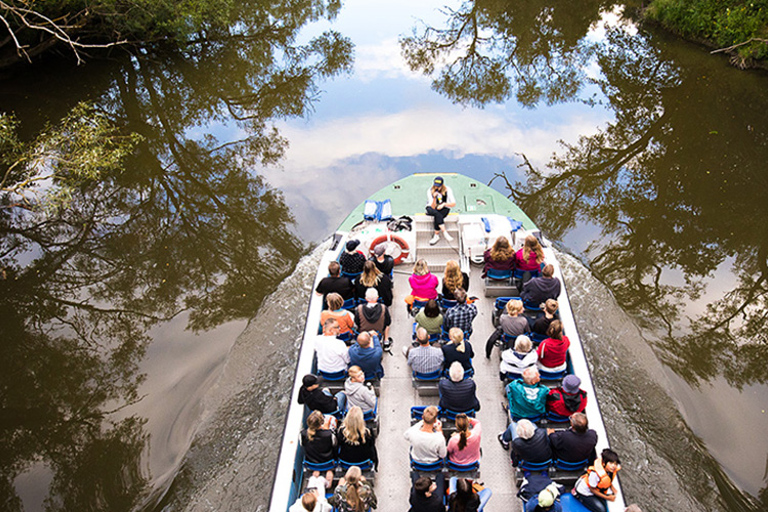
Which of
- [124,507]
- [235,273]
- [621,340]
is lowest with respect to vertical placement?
[124,507]

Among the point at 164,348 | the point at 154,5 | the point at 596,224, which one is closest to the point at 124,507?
the point at 164,348

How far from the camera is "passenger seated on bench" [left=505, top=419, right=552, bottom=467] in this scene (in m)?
4.96

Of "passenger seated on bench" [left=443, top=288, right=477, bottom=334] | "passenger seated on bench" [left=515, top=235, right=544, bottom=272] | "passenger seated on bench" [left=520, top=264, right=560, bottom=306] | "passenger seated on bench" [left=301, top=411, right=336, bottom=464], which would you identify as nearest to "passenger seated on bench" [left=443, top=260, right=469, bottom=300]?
"passenger seated on bench" [left=443, top=288, right=477, bottom=334]

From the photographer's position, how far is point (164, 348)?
9180 millimetres

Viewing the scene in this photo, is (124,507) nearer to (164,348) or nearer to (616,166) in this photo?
(164,348)

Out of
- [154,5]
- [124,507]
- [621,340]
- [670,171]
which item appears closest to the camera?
[124,507]

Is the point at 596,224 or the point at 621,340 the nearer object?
the point at 621,340

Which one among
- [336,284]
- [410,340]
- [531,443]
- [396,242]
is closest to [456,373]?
[531,443]

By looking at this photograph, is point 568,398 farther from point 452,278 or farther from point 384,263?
point 384,263

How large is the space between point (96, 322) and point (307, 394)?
6167 millimetres

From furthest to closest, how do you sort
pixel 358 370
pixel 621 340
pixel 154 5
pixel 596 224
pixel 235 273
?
pixel 154 5
pixel 596 224
pixel 235 273
pixel 621 340
pixel 358 370

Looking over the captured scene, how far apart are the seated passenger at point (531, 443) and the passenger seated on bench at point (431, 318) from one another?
1695 millimetres

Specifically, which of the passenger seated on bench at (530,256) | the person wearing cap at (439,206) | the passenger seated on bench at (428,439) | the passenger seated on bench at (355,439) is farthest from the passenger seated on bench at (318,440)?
the person wearing cap at (439,206)

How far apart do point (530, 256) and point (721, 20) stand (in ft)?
48.4
